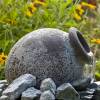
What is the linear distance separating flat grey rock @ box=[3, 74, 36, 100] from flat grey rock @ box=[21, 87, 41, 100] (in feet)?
0.14

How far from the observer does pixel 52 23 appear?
6.21m

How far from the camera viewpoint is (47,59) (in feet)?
13.2

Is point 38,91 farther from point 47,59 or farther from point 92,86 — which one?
point 92,86

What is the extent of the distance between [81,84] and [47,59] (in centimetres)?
35

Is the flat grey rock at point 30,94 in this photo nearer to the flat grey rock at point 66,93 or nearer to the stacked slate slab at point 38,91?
the stacked slate slab at point 38,91

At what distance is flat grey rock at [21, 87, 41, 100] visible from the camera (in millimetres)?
3707

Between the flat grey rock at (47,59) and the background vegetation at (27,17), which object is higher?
the background vegetation at (27,17)

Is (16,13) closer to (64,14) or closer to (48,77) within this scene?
(64,14)

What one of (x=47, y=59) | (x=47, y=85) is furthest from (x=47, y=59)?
(x=47, y=85)

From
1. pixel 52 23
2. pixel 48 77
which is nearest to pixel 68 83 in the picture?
pixel 48 77

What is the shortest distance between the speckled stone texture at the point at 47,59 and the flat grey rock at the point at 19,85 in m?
0.10

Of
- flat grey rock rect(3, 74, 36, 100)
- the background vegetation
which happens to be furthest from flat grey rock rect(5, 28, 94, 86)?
the background vegetation

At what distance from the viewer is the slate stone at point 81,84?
4070 mm

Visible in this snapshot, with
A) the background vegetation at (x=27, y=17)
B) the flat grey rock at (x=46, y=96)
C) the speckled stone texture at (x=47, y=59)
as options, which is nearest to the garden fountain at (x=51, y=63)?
the speckled stone texture at (x=47, y=59)
